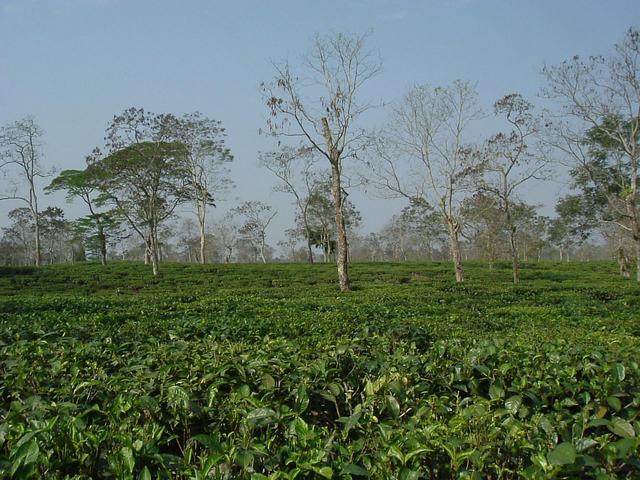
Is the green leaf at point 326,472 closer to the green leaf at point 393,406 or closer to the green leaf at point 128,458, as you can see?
the green leaf at point 128,458

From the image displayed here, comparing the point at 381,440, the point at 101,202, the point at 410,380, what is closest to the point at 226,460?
the point at 381,440

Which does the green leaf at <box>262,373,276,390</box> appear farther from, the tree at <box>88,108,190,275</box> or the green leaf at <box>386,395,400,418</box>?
the tree at <box>88,108,190,275</box>

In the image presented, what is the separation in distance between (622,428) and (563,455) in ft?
1.98

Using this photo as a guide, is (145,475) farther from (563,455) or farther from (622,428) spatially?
(622,428)

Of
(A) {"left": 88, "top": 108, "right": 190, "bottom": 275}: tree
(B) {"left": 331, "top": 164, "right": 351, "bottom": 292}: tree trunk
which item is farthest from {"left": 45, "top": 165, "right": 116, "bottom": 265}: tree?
(B) {"left": 331, "top": 164, "right": 351, "bottom": 292}: tree trunk

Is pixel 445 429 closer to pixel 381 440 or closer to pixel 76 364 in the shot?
pixel 381 440

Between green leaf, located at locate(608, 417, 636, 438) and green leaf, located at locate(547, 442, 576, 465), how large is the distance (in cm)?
52

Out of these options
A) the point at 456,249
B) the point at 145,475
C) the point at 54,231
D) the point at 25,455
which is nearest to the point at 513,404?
the point at 145,475

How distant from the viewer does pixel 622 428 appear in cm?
198

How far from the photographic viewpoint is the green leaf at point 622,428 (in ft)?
6.43

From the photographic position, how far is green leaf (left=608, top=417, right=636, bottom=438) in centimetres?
196

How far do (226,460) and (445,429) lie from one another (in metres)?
0.83

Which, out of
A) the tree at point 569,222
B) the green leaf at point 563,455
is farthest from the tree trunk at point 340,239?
the tree at point 569,222

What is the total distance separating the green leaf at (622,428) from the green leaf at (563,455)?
52 cm
